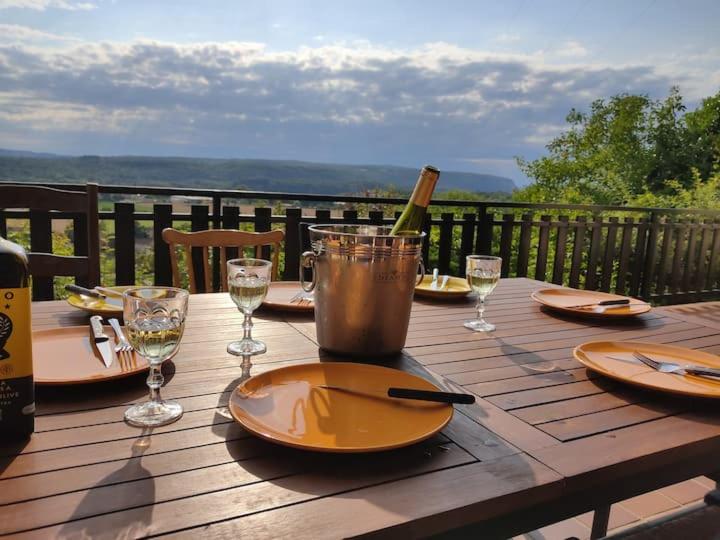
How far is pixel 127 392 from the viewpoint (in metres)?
0.83

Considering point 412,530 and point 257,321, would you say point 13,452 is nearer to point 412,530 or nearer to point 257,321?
point 412,530

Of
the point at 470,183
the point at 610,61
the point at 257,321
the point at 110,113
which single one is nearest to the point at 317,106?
the point at 110,113

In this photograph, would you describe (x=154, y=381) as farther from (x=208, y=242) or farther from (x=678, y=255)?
(x=678, y=255)

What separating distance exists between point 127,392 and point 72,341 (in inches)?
11.4

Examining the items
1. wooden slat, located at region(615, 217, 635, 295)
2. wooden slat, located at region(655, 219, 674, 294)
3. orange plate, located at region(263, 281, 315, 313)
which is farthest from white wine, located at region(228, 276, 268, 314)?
wooden slat, located at region(655, 219, 674, 294)

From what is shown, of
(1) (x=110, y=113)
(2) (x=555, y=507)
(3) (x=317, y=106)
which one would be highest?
(3) (x=317, y=106)

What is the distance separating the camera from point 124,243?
321 cm

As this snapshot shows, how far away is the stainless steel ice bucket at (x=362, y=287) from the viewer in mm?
957

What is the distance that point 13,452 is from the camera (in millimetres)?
619

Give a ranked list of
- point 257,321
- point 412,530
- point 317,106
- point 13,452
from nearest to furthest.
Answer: point 412,530
point 13,452
point 257,321
point 317,106

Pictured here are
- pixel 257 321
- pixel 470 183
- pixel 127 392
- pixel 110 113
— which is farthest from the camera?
pixel 110 113

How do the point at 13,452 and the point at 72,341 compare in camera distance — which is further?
the point at 72,341

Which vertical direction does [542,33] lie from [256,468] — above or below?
above

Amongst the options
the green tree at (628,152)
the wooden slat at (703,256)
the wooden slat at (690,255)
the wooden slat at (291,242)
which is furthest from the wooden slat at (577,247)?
the green tree at (628,152)
